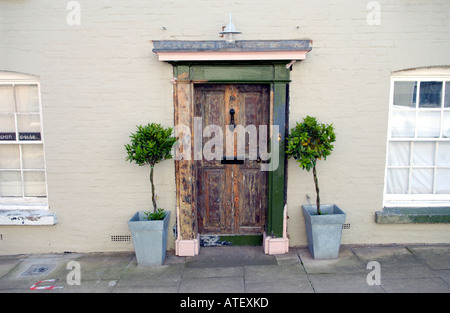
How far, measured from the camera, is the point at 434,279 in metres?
4.38

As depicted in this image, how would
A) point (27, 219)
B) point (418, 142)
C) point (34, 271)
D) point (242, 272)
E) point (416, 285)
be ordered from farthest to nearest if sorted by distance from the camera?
point (418, 142) < point (27, 219) < point (34, 271) < point (242, 272) < point (416, 285)

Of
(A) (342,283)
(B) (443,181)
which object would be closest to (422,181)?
(B) (443,181)

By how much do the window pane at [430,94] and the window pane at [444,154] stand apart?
635mm

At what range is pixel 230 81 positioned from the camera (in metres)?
4.92

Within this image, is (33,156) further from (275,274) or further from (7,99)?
(275,274)

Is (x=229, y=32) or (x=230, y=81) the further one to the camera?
(x=230, y=81)

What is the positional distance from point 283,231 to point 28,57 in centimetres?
458

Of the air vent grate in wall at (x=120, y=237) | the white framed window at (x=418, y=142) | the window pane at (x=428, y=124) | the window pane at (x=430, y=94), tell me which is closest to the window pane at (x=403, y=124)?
the white framed window at (x=418, y=142)

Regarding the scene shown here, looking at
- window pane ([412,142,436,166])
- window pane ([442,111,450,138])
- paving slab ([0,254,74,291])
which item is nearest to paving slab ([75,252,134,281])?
paving slab ([0,254,74,291])

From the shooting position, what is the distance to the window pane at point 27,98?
5211 mm

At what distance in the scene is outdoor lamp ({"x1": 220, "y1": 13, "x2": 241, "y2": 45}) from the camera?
4.54m

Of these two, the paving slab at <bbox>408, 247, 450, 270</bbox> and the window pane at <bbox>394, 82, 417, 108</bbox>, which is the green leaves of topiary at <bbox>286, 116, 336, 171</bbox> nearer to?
the window pane at <bbox>394, 82, 417, 108</bbox>

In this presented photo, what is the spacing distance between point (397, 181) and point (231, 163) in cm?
269

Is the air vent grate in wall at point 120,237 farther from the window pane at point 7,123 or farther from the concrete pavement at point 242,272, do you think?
the window pane at point 7,123
